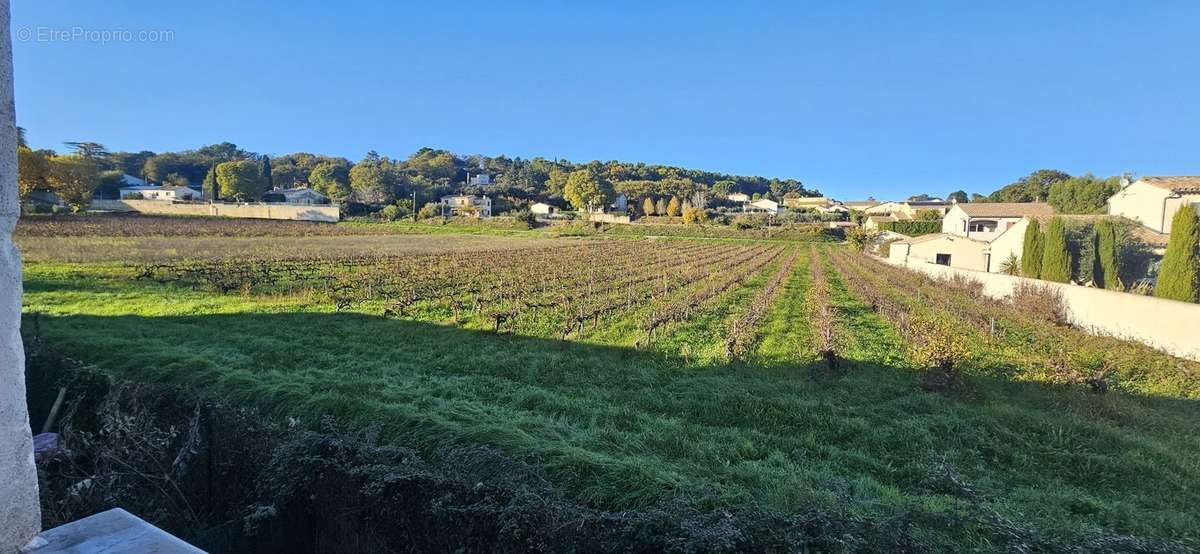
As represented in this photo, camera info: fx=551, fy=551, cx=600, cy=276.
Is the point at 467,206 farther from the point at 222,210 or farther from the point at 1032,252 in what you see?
the point at 1032,252

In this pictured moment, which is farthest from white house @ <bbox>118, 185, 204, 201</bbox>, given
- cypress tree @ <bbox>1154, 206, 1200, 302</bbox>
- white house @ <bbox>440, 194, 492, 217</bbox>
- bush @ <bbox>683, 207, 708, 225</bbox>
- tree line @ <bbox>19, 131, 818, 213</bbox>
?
cypress tree @ <bbox>1154, 206, 1200, 302</bbox>

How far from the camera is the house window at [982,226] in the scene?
4547 centimetres

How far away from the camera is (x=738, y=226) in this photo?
70.4 metres

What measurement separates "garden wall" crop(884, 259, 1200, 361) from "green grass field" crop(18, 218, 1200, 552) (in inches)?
186

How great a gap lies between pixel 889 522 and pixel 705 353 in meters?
6.44

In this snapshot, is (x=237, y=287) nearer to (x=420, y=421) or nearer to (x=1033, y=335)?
(x=420, y=421)

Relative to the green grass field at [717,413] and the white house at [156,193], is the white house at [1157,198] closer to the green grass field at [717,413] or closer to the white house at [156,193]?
the green grass field at [717,413]

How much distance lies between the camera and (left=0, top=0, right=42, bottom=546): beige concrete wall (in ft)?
6.07

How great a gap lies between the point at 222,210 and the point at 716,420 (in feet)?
228

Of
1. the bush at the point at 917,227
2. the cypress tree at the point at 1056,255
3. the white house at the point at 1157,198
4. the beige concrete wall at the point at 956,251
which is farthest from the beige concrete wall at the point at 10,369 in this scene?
the bush at the point at 917,227

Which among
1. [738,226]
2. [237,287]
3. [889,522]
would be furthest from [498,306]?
[738,226]

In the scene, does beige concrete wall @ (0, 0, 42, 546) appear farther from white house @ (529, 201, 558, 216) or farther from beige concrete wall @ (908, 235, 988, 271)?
white house @ (529, 201, 558, 216)

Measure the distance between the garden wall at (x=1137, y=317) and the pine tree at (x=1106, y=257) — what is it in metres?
6.93

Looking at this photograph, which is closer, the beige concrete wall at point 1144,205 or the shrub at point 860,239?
the beige concrete wall at point 1144,205
